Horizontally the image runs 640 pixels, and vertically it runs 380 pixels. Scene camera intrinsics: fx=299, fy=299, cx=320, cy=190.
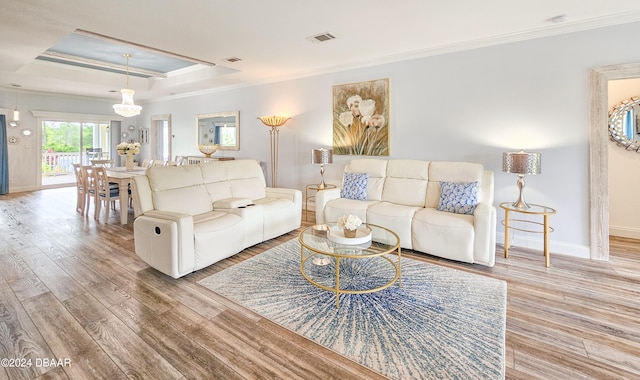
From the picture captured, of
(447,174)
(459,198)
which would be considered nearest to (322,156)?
(447,174)

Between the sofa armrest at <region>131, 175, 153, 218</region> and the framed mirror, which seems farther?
the framed mirror

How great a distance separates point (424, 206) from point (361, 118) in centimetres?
191

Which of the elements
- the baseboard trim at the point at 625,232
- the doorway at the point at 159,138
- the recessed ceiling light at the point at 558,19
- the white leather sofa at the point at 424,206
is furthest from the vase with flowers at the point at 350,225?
the doorway at the point at 159,138

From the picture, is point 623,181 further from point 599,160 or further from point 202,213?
point 202,213

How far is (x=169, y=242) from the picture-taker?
9.32ft

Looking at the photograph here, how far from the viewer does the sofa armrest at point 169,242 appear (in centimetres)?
284

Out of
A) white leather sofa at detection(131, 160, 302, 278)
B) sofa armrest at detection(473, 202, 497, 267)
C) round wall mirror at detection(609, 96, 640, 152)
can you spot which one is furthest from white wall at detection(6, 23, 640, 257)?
white leather sofa at detection(131, 160, 302, 278)

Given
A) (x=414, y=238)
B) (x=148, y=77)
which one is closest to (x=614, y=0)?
(x=414, y=238)

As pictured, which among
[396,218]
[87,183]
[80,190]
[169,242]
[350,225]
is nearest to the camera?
[350,225]

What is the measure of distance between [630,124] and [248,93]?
256 inches

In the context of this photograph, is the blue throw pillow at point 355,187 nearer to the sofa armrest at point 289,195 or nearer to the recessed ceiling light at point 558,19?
the sofa armrest at point 289,195

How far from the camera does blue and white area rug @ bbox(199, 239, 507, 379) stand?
5.98ft

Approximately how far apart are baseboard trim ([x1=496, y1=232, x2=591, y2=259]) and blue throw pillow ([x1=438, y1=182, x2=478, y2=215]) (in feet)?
2.95

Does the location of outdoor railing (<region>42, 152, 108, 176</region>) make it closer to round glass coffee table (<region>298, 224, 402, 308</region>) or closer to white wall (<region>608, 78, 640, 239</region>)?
round glass coffee table (<region>298, 224, 402, 308</region>)
